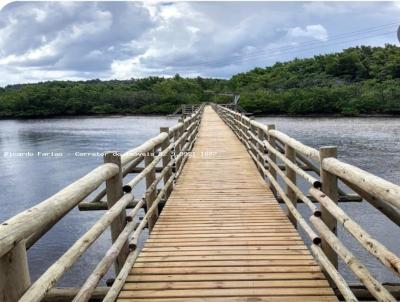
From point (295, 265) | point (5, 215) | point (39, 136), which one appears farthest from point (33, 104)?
point (295, 265)

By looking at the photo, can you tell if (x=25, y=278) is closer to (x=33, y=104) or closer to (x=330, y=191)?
(x=330, y=191)

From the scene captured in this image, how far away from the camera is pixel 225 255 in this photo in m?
4.03

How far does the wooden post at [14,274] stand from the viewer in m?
1.82

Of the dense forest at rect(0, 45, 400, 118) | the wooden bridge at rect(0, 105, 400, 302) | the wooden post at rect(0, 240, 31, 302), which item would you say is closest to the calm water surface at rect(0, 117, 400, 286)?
the wooden bridge at rect(0, 105, 400, 302)

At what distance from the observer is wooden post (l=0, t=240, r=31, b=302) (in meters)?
1.82

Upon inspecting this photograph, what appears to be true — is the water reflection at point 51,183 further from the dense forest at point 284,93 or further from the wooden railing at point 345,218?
the dense forest at point 284,93

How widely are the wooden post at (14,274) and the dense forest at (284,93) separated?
87159 millimetres

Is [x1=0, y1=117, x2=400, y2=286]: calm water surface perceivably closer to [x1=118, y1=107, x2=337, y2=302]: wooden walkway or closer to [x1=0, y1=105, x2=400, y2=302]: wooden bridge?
[x1=118, y1=107, x2=337, y2=302]: wooden walkway

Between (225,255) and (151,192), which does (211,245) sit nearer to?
(225,255)

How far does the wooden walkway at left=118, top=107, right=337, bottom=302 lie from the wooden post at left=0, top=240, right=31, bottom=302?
1.40m

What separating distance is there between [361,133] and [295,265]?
53.0 meters

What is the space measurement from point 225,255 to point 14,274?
2.43 metres

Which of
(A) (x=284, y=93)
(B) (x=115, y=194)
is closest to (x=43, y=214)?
(B) (x=115, y=194)

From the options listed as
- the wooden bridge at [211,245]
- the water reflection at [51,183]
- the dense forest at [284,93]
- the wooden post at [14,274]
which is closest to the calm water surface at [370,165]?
the water reflection at [51,183]
